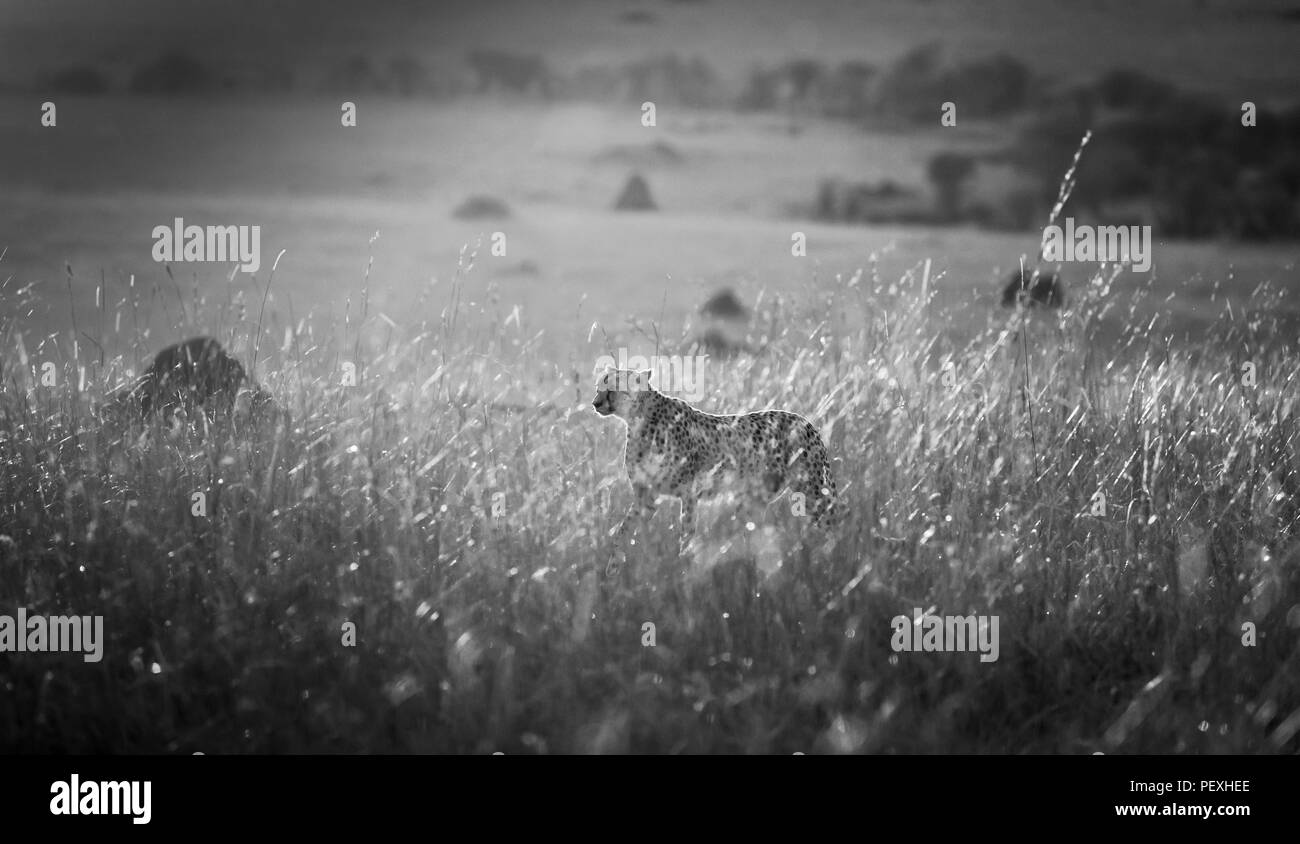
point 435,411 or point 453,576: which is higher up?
point 435,411

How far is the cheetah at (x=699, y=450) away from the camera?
461 cm

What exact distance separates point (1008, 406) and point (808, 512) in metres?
1.35

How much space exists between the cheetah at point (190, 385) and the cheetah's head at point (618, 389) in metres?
2.04

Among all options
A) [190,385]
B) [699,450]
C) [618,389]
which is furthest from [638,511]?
[190,385]

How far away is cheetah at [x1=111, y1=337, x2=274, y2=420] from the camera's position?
5.73 metres

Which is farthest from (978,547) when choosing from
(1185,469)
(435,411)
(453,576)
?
(435,411)

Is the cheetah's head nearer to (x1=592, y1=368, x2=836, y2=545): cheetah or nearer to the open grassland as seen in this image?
(x1=592, y1=368, x2=836, y2=545): cheetah

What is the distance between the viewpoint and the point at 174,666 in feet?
13.0

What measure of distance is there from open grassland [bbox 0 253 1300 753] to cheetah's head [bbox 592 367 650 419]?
1.58 ft

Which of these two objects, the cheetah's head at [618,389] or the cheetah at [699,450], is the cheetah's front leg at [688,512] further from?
the cheetah's head at [618,389]

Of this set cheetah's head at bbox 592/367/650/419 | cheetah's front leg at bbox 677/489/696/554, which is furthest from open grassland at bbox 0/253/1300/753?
cheetah's head at bbox 592/367/650/419

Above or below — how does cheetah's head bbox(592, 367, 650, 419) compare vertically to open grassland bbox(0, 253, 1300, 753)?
above

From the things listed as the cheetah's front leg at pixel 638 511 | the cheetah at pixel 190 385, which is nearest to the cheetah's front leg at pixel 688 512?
the cheetah's front leg at pixel 638 511

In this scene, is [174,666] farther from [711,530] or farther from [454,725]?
[711,530]
